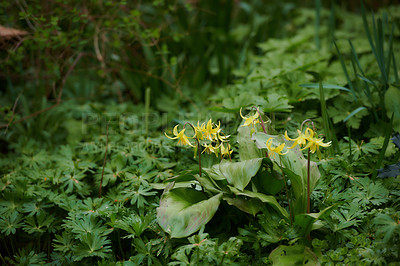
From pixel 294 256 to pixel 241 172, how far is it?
1.31ft

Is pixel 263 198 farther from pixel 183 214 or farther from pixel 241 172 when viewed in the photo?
pixel 183 214

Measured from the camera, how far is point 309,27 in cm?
388

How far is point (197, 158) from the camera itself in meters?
1.99

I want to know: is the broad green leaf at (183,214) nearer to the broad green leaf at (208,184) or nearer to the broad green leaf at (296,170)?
the broad green leaf at (208,184)

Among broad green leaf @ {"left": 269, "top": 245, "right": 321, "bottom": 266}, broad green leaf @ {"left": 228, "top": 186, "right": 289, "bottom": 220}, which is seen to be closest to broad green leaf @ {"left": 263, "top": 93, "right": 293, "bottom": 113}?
broad green leaf @ {"left": 228, "top": 186, "right": 289, "bottom": 220}

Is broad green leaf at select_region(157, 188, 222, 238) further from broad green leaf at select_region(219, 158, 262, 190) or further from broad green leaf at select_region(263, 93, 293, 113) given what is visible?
broad green leaf at select_region(263, 93, 293, 113)

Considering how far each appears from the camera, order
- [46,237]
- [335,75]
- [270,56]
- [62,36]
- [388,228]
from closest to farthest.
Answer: [388,228]
[46,237]
[62,36]
[335,75]
[270,56]

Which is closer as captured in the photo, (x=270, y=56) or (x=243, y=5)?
(x=270, y=56)

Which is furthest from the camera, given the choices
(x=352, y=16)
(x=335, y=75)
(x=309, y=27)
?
(x=352, y=16)

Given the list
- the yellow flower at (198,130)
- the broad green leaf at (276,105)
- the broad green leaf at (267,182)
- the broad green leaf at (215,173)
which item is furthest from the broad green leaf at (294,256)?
the broad green leaf at (276,105)

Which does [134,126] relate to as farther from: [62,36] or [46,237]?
[46,237]

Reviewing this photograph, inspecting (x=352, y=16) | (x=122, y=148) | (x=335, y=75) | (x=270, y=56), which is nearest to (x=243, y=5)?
(x=352, y=16)

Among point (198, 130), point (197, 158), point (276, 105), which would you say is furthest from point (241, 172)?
point (276, 105)

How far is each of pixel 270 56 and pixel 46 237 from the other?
2.28 m
